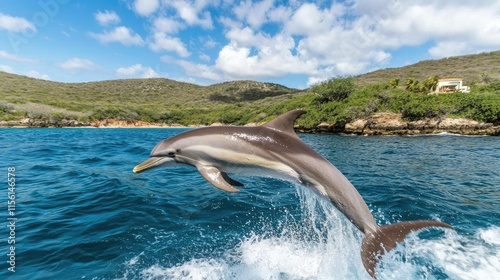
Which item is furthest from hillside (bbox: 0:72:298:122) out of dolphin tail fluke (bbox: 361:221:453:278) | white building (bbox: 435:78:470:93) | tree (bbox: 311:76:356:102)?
dolphin tail fluke (bbox: 361:221:453:278)

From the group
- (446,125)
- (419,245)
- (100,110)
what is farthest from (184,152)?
(100,110)

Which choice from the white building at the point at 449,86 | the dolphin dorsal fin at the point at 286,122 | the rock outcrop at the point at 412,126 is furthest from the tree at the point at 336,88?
the dolphin dorsal fin at the point at 286,122

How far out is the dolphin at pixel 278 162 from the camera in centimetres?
341

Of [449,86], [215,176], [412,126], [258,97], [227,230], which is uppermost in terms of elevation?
[258,97]

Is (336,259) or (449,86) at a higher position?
(449,86)

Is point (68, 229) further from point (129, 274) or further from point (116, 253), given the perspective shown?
point (129, 274)

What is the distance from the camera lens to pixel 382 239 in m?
3.30

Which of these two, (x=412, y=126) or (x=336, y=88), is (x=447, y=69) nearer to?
(x=336, y=88)

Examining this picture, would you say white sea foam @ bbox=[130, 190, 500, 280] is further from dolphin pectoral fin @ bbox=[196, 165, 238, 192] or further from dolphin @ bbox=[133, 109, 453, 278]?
dolphin pectoral fin @ bbox=[196, 165, 238, 192]

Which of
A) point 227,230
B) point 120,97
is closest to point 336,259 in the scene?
point 227,230

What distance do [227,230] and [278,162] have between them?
2624 millimetres

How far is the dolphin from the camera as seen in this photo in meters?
3.41

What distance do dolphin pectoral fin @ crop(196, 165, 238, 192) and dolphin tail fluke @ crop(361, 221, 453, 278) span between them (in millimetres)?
1826

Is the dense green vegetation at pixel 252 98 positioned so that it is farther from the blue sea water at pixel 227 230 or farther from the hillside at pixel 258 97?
the blue sea water at pixel 227 230
